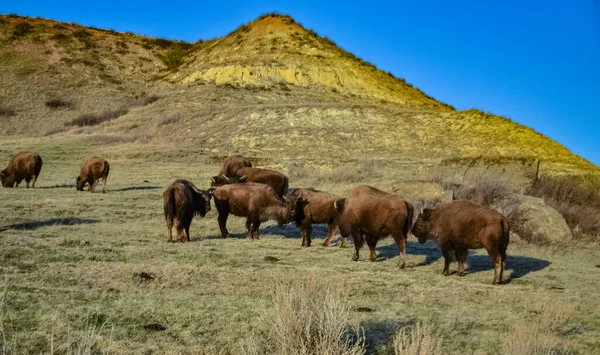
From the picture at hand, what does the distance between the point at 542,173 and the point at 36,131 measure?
1886 inches

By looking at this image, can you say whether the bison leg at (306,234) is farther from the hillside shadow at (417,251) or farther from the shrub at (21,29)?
the shrub at (21,29)

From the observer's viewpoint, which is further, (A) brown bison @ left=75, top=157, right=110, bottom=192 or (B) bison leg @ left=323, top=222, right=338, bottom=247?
(A) brown bison @ left=75, top=157, right=110, bottom=192

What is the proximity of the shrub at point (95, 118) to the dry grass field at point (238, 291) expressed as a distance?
42.4m

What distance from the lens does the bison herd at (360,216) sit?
1148cm

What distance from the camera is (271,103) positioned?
199 ft

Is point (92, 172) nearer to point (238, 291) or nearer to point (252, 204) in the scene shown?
point (252, 204)

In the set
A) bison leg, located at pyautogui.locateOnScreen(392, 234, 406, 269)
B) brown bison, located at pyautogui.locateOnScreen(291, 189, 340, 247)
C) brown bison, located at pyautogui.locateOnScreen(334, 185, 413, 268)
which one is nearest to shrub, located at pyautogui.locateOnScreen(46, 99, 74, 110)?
brown bison, located at pyautogui.locateOnScreen(291, 189, 340, 247)

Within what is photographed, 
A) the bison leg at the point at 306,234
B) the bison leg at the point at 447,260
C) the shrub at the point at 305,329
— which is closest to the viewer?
the shrub at the point at 305,329

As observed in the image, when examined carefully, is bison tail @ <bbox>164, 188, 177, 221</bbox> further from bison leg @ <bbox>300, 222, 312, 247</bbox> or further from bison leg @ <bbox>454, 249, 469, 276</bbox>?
bison leg @ <bbox>454, 249, 469, 276</bbox>

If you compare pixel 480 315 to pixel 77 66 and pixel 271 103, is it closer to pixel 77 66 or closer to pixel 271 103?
pixel 271 103

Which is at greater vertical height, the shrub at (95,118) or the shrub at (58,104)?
the shrub at (58,104)

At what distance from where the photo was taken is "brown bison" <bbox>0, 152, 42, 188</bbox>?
26172 mm

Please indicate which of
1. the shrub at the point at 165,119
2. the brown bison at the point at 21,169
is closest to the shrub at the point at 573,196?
the brown bison at the point at 21,169

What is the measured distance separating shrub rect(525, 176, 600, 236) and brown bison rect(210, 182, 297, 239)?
39.4 feet
